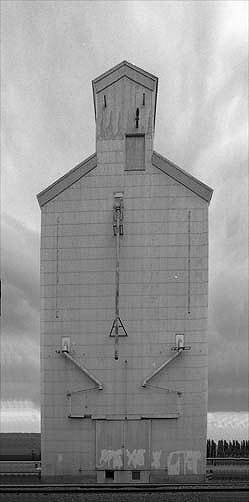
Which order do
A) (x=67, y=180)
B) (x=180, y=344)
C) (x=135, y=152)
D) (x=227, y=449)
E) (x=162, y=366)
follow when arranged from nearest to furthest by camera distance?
(x=162, y=366) → (x=180, y=344) → (x=135, y=152) → (x=67, y=180) → (x=227, y=449)

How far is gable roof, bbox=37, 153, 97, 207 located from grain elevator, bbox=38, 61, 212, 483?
0.06 m

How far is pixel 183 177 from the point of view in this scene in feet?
134

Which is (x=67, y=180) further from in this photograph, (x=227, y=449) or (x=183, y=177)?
(x=227, y=449)

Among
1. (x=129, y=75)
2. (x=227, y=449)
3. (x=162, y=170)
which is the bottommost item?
(x=227, y=449)

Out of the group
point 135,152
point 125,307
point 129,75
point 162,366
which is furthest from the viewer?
point 135,152

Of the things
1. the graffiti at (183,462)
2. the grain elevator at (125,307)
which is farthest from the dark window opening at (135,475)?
the graffiti at (183,462)

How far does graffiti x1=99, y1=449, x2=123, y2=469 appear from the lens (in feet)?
131

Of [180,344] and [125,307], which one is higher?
[125,307]

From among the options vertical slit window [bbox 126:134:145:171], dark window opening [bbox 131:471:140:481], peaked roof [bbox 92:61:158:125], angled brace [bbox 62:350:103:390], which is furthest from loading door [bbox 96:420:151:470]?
peaked roof [bbox 92:61:158:125]

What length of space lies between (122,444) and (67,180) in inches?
610

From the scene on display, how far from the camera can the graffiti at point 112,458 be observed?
39.9 m

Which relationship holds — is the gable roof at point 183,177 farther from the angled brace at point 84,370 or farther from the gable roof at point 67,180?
the angled brace at point 84,370

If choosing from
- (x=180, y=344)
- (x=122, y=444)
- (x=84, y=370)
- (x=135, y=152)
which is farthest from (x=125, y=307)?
(x=135, y=152)

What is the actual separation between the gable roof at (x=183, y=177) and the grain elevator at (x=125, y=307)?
Answer: 0.19ft
